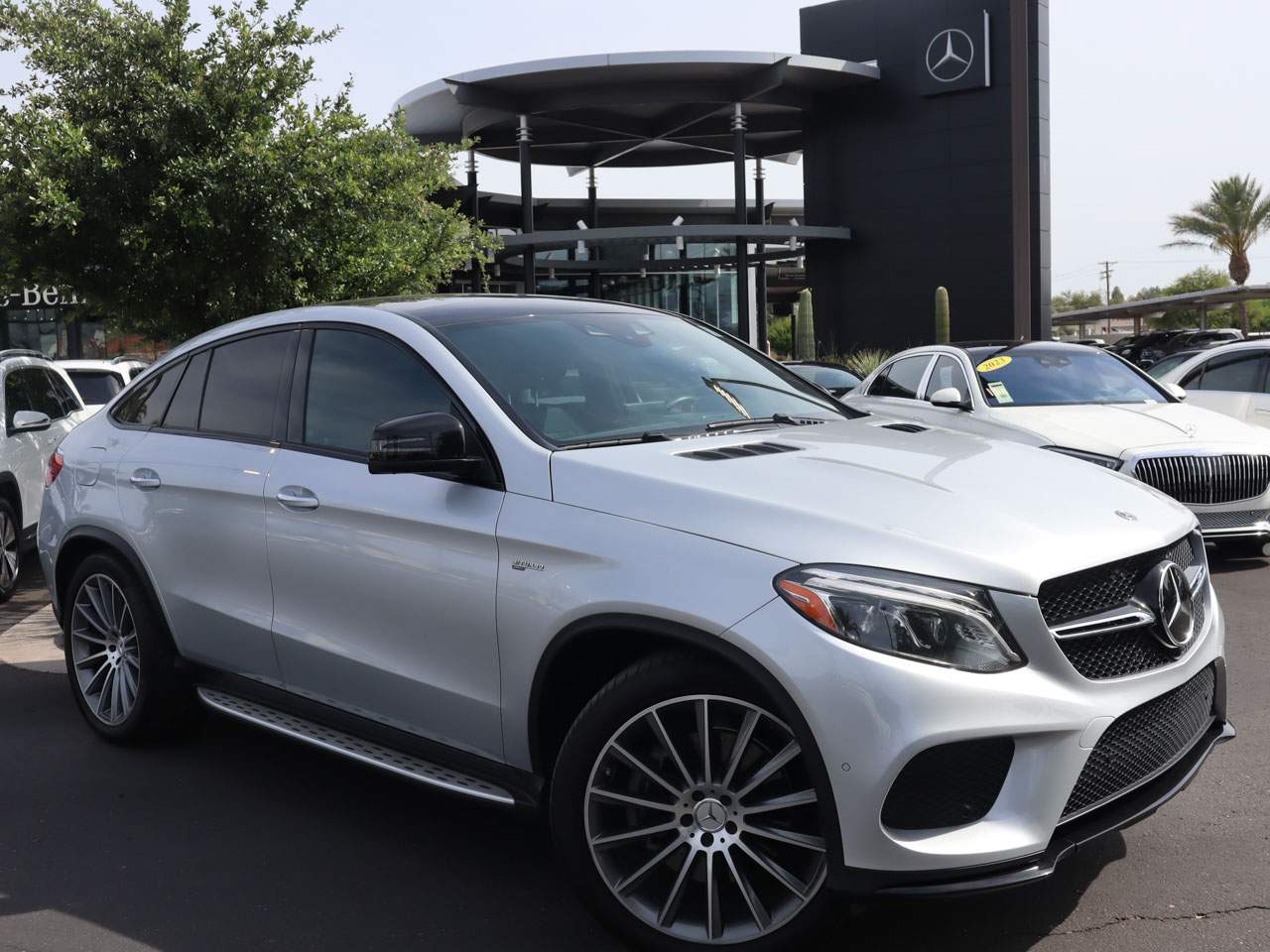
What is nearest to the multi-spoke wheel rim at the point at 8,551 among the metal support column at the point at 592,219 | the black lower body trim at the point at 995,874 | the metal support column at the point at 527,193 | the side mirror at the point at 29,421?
the side mirror at the point at 29,421

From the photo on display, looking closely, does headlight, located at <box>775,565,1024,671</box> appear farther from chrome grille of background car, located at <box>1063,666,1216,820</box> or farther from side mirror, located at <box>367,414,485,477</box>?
side mirror, located at <box>367,414,485,477</box>

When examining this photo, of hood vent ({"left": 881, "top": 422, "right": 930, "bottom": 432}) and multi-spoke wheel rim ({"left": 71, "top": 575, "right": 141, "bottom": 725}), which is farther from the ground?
hood vent ({"left": 881, "top": 422, "right": 930, "bottom": 432})

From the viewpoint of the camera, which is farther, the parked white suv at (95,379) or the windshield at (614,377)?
the parked white suv at (95,379)

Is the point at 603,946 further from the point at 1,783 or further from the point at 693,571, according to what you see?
the point at 1,783

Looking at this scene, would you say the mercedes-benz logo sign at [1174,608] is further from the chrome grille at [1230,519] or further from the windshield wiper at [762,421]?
the chrome grille at [1230,519]

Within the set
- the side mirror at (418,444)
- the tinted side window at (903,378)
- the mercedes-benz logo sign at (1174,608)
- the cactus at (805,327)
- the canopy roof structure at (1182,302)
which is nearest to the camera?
the mercedes-benz logo sign at (1174,608)

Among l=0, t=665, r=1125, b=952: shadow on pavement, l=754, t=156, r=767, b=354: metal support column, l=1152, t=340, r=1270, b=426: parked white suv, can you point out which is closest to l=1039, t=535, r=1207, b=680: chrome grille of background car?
l=0, t=665, r=1125, b=952: shadow on pavement

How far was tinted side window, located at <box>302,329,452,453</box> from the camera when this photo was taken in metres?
3.92

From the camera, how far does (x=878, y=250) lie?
34531 mm

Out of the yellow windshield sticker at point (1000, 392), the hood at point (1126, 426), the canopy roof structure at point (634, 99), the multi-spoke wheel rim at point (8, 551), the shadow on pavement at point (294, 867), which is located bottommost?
the shadow on pavement at point (294, 867)

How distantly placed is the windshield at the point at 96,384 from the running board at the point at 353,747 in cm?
905

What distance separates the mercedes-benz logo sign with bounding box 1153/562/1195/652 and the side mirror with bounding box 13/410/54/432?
26.5 ft

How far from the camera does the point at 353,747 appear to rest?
3861 millimetres

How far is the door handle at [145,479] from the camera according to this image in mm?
4750
